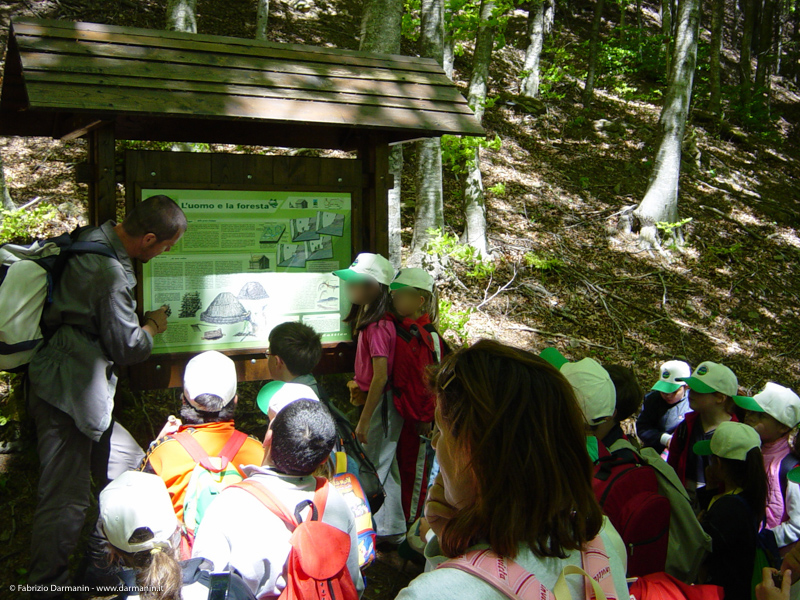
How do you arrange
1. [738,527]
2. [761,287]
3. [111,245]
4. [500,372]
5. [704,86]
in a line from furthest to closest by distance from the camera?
[704,86]
[761,287]
[111,245]
[738,527]
[500,372]

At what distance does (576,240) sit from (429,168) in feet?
14.1

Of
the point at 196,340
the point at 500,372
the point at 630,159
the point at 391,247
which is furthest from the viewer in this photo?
the point at 630,159

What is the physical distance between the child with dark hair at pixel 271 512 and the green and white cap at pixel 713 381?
8.10 feet

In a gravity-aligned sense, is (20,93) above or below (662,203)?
above

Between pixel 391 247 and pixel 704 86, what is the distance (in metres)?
19.6

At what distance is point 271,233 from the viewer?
416cm

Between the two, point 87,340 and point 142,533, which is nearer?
point 142,533

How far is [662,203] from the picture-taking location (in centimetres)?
1135

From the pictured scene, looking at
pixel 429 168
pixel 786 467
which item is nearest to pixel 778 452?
pixel 786 467

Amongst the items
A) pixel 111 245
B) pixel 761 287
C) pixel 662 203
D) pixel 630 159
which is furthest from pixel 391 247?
pixel 630 159

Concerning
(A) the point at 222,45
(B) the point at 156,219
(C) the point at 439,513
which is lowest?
(C) the point at 439,513

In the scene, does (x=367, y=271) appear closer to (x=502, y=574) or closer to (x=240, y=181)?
(x=240, y=181)

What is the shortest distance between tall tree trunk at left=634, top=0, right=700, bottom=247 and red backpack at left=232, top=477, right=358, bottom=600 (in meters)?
10.6

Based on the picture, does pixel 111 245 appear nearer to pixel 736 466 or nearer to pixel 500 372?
pixel 500 372
